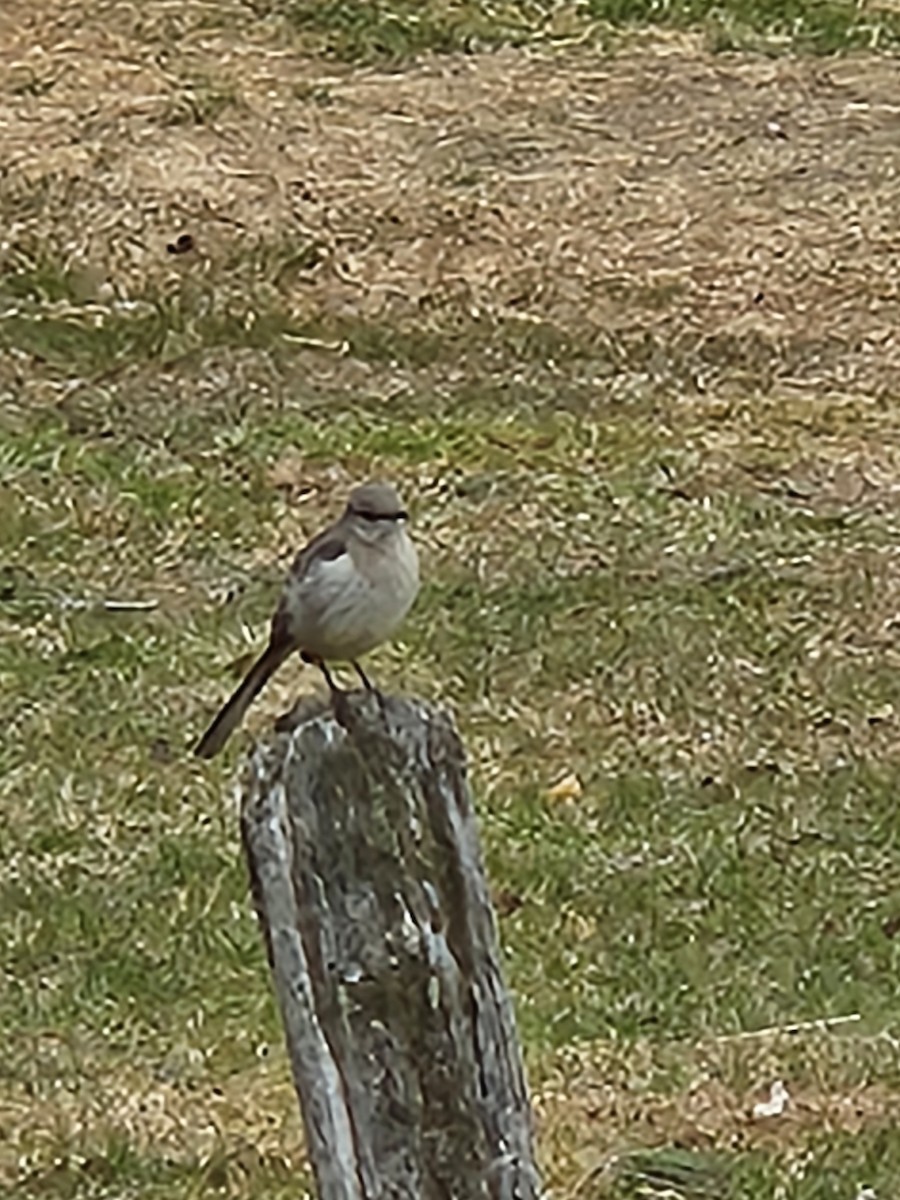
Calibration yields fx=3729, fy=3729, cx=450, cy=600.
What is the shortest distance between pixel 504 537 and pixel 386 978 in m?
6.45

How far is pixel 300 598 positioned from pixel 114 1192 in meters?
1.00

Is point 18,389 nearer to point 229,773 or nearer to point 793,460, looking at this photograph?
point 793,460

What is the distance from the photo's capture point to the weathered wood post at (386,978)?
3.09 m

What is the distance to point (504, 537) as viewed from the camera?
9.54 m

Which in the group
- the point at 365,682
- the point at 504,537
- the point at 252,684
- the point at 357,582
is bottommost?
the point at 504,537

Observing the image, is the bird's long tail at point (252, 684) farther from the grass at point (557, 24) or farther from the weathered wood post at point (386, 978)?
the grass at point (557, 24)

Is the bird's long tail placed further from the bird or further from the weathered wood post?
the weathered wood post

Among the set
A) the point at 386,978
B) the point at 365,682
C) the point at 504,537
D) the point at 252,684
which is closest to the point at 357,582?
the point at 252,684

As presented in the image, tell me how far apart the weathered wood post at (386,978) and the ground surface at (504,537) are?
2.60 meters

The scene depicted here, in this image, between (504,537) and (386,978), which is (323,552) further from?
(504,537)

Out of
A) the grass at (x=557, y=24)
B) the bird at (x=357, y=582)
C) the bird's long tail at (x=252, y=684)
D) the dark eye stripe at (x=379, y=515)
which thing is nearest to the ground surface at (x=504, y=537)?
the grass at (x=557, y=24)

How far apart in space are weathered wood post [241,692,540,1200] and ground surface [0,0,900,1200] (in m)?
2.60

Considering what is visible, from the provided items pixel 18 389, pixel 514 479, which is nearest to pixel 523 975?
pixel 514 479

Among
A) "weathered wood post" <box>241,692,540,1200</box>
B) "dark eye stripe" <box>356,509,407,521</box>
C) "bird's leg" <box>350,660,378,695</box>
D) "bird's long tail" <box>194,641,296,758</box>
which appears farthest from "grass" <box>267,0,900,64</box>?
"weathered wood post" <box>241,692,540,1200</box>
